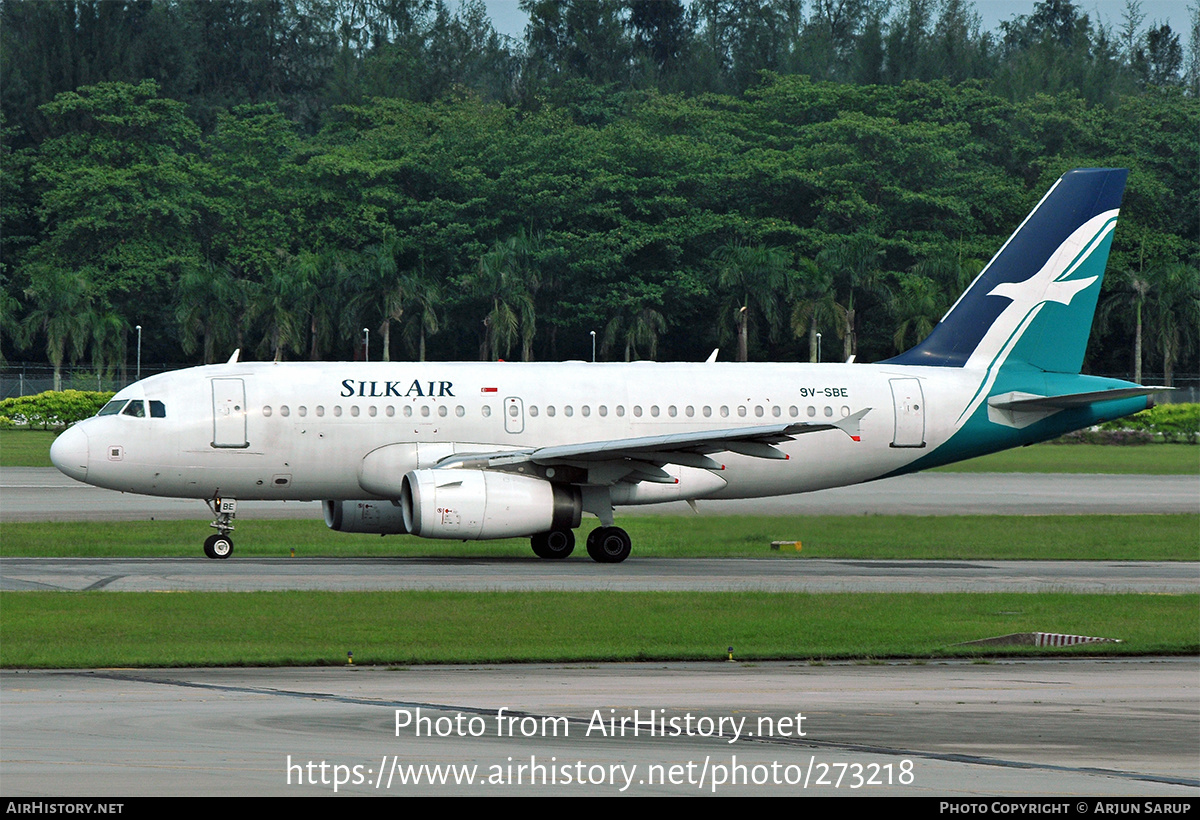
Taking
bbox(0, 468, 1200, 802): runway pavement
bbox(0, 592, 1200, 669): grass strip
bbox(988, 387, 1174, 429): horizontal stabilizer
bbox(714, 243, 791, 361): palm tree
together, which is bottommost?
bbox(0, 592, 1200, 669): grass strip

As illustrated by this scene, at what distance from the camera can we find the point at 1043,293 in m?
36.4

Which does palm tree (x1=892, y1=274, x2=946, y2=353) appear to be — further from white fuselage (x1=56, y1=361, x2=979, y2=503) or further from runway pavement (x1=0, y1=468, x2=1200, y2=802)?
runway pavement (x1=0, y1=468, x2=1200, y2=802)

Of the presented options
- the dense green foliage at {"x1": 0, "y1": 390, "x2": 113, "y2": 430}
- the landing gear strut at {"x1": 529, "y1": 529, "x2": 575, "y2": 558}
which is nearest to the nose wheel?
the landing gear strut at {"x1": 529, "y1": 529, "x2": 575, "y2": 558}

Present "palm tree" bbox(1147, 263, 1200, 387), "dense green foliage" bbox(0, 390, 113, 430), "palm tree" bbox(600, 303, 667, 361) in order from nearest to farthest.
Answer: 1. "dense green foliage" bbox(0, 390, 113, 430)
2. "palm tree" bbox(600, 303, 667, 361)
3. "palm tree" bbox(1147, 263, 1200, 387)

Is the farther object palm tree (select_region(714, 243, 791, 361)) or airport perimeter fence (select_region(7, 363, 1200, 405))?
palm tree (select_region(714, 243, 791, 361))

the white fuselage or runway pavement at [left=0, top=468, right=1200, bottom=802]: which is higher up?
the white fuselage

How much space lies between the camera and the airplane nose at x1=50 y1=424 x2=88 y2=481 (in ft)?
103

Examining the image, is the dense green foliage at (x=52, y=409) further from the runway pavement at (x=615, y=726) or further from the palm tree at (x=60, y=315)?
the runway pavement at (x=615, y=726)

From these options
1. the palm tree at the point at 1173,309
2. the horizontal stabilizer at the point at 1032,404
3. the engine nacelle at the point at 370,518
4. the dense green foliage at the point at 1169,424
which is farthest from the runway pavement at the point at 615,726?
the palm tree at the point at 1173,309

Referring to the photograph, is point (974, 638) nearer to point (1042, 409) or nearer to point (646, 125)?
point (1042, 409)

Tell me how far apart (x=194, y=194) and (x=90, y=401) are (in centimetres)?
3621

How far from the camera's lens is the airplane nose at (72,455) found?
103 feet

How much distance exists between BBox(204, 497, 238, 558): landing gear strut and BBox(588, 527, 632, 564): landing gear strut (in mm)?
7051

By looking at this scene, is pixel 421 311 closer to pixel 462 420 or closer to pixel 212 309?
pixel 212 309
